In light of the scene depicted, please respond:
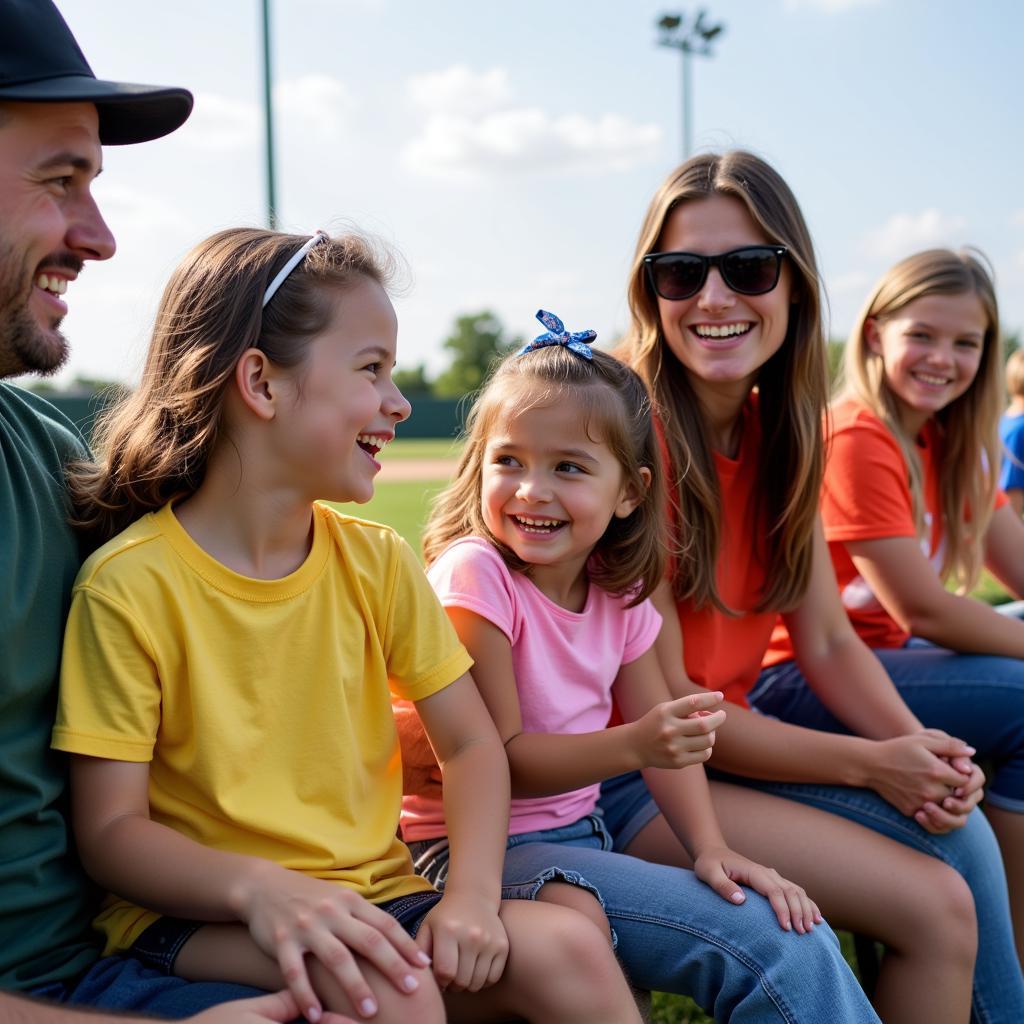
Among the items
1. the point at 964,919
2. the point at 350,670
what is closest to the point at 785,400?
the point at 964,919

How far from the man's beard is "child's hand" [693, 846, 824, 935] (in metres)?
1.53

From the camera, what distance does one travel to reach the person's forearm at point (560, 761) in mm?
2248

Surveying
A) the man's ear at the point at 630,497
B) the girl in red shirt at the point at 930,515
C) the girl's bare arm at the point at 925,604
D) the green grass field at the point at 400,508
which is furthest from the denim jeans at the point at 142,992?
the green grass field at the point at 400,508

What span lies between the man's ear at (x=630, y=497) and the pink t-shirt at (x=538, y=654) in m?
0.20

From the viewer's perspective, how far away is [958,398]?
12.9ft

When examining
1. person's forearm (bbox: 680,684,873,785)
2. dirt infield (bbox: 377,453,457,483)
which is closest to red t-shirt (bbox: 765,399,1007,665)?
person's forearm (bbox: 680,684,873,785)

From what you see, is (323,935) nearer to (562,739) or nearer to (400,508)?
(562,739)

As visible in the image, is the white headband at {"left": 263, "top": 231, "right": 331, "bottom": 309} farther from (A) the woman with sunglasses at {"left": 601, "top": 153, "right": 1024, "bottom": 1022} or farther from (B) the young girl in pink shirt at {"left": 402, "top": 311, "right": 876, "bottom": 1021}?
(A) the woman with sunglasses at {"left": 601, "top": 153, "right": 1024, "bottom": 1022}

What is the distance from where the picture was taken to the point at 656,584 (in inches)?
104

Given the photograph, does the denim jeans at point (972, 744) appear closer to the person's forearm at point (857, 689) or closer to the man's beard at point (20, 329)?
the person's forearm at point (857, 689)

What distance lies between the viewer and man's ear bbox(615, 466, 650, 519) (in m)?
2.62

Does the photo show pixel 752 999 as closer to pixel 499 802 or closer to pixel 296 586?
pixel 499 802

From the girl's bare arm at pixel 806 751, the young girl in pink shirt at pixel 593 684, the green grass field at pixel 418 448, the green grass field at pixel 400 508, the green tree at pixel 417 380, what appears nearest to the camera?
the young girl in pink shirt at pixel 593 684

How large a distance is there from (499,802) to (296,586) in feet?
1.80
